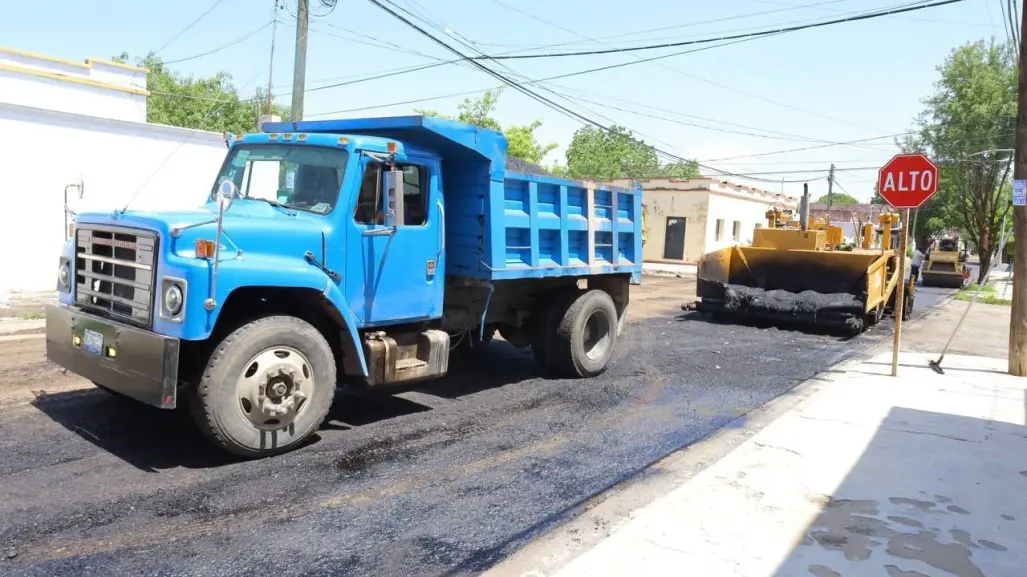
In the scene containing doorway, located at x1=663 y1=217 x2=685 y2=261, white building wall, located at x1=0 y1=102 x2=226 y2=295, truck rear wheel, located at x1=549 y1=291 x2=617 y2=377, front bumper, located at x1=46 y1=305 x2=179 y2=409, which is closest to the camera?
front bumper, located at x1=46 y1=305 x2=179 y2=409

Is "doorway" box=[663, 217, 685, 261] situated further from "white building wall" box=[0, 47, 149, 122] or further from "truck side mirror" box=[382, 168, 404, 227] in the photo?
"truck side mirror" box=[382, 168, 404, 227]

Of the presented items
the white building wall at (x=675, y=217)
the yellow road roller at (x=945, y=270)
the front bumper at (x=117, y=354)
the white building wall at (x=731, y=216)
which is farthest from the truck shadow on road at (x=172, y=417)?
the yellow road roller at (x=945, y=270)

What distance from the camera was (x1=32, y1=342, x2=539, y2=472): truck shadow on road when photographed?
16.8ft

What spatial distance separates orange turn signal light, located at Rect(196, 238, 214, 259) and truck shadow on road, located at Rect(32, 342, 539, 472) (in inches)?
56.0

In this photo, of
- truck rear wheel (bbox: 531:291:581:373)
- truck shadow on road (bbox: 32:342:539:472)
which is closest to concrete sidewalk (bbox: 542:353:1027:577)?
truck rear wheel (bbox: 531:291:581:373)

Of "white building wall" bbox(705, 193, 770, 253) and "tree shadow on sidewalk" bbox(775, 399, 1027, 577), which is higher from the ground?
"white building wall" bbox(705, 193, 770, 253)

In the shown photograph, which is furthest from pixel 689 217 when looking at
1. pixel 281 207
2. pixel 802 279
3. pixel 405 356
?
pixel 281 207

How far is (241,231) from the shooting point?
506cm

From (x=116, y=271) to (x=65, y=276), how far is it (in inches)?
35.2

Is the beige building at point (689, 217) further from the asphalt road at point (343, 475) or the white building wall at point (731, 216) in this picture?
the asphalt road at point (343, 475)

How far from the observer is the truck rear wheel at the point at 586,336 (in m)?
8.13

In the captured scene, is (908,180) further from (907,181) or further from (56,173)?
(56,173)

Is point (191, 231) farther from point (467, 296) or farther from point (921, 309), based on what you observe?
point (921, 309)

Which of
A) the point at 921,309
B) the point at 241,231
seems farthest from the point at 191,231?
the point at 921,309
